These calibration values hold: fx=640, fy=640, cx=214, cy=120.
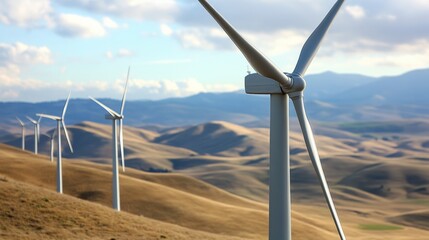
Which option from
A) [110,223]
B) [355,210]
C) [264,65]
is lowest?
[355,210]

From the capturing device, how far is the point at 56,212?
210 ft

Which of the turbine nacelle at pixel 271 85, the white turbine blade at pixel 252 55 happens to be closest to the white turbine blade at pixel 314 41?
the turbine nacelle at pixel 271 85

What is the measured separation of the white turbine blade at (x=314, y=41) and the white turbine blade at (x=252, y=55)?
492cm

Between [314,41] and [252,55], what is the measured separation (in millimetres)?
9658

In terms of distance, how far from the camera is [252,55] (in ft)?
92.7

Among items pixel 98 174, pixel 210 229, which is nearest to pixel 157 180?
pixel 98 174

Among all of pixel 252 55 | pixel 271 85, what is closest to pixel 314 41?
pixel 271 85

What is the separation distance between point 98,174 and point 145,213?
24.2 m

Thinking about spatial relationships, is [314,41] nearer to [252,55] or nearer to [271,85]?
[271,85]

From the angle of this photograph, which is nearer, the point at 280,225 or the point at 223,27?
the point at 223,27

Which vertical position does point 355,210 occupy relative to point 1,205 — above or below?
below

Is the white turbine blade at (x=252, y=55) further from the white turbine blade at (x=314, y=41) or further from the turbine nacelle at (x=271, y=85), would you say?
the white turbine blade at (x=314, y=41)

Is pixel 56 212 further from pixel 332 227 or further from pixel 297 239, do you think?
pixel 332 227

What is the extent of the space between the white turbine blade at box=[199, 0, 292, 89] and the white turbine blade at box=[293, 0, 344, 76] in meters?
4.92
